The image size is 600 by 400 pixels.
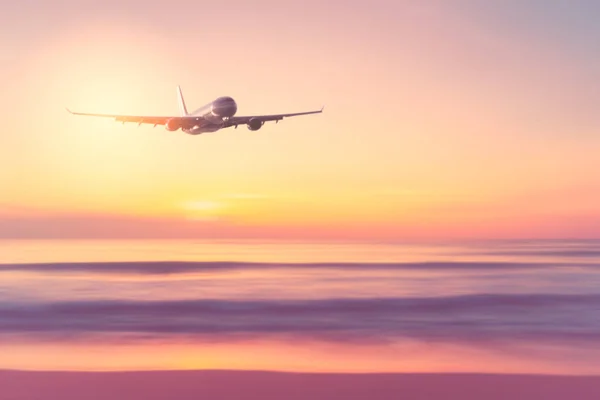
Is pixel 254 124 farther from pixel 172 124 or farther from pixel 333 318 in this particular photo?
pixel 333 318

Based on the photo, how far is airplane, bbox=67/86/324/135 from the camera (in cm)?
3962

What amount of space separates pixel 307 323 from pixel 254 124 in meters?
14.4

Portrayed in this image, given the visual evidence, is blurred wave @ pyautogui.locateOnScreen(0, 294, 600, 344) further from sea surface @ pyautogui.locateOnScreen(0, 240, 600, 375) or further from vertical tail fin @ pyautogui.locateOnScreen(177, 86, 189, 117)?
vertical tail fin @ pyautogui.locateOnScreen(177, 86, 189, 117)

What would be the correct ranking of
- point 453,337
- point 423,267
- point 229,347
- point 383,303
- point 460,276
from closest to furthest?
point 229,347
point 453,337
point 383,303
point 460,276
point 423,267


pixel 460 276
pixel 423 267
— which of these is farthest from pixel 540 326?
pixel 423 267

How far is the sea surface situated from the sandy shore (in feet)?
3.71

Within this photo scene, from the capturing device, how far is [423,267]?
214 ft

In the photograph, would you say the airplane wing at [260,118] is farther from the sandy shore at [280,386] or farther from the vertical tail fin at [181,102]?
the vertical tail fin at [181,102]

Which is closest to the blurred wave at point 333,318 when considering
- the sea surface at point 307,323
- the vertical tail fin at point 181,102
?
the sea surface at point 307,323

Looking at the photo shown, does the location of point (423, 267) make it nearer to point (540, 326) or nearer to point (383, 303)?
point (383, 303)

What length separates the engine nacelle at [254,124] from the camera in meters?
39.4

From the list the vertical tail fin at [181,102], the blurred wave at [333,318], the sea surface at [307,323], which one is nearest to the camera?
the sea surface at [307,323]

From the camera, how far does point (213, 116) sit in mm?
41094

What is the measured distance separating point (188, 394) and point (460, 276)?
40.3 m
